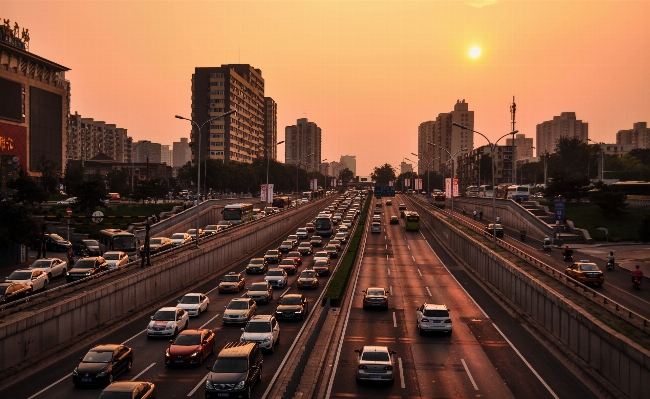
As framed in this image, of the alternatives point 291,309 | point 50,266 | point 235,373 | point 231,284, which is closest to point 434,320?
point 291,309

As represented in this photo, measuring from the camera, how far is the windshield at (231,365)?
21.2m

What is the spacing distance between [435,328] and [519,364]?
5.72 metres

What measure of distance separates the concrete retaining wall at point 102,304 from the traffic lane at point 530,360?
1939 centimetres

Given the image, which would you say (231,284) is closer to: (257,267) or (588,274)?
(257,267)

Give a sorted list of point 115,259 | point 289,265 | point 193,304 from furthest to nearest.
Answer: point 289,265 → point 115,259 → point 193,304

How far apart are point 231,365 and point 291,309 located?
43.1 ft

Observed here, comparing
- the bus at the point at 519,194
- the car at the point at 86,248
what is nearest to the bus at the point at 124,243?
the car at the point at 86,248

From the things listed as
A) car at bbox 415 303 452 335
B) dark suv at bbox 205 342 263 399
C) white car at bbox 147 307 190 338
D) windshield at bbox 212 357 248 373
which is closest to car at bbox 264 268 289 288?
white car at bbox 147 307 190 338

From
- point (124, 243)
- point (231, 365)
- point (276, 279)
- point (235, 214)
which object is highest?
point (235, 214)

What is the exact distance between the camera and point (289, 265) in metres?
54.9

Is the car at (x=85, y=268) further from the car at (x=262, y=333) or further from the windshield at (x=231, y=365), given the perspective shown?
the windshield at (x=231, y=365)

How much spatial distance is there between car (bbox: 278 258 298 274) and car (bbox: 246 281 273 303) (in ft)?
40.8

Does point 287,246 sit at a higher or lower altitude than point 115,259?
lower

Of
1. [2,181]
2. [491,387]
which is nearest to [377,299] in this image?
[491,387]
